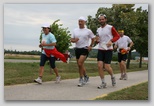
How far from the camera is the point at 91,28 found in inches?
249

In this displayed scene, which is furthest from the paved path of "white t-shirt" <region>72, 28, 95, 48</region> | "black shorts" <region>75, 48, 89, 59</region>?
"white t-shirt" <region>72, 28, 95, 48</region>

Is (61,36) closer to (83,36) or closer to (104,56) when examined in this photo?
(83,36)

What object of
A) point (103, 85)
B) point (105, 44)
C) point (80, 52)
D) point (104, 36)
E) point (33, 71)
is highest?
point (104, 36)

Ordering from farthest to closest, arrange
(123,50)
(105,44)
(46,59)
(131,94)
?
1. (123,50)
2. (46,59)
3. (105,44)
4. (131,94)

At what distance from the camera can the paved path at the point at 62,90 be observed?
5.64m

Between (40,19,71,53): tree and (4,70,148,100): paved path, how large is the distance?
590 mm

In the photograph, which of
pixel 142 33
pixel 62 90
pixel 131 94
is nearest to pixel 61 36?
pixel 62 90

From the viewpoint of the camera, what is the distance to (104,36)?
19.8 feet

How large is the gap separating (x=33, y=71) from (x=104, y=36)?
139cm

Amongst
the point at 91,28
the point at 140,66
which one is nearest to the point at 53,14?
the point at 91,28

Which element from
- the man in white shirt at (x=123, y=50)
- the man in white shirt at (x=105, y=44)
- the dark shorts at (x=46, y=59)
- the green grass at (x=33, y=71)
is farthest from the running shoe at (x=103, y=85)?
the dark shorts at (x=46, y=59)

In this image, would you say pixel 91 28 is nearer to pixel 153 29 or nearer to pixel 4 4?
pixel 153 29

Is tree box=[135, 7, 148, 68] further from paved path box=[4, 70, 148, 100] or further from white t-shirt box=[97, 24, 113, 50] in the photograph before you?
white t-shirt box=[97, 24, 113, 50]

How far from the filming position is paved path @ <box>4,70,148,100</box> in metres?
5.64
